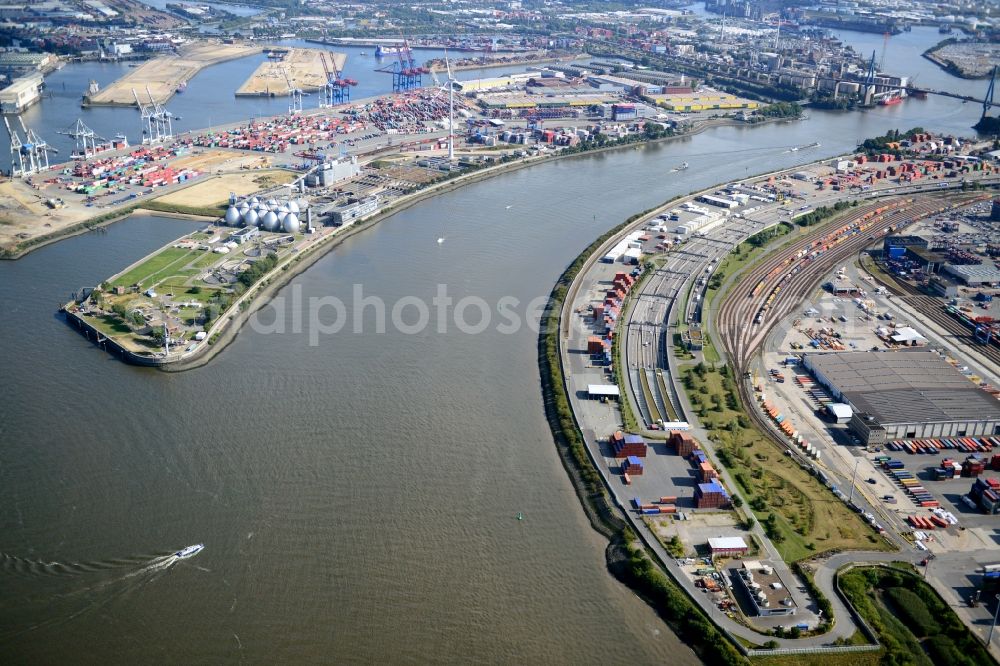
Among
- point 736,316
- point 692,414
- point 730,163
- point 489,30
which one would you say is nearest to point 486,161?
point 730,163

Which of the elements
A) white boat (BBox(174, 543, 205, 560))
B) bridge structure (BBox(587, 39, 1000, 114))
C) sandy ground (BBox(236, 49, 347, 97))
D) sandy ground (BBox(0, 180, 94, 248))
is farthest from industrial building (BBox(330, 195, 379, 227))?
bridge structure (BBox(587, 39, 1000, 114))

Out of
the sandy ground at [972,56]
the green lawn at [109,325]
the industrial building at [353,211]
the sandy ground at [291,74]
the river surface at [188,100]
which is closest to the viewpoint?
the green lawn at [109,325]

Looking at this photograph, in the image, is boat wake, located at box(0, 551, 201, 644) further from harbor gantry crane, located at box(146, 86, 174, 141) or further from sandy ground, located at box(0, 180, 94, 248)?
harbor gantry crane, located at box(146, 86, 174, 141)

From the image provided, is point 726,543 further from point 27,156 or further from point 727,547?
point 27,156

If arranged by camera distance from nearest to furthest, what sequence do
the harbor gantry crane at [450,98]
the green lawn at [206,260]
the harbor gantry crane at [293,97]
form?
the green lawn at [206,260]
the harbor gantry crane at [450,98]
the harbor gantry crane at [293,97]

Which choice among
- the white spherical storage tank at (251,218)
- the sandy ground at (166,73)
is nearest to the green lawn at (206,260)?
the white spherical storage tank at (251,218)

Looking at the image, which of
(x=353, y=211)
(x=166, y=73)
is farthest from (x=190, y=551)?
(x=166, y=73)

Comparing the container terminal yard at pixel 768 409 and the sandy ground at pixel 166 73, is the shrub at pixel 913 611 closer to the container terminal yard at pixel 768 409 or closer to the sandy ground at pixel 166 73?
the container terminal yard at pixel 768 409
